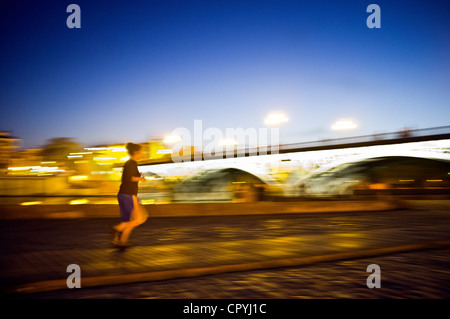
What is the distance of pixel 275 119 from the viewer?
28438 millimetres

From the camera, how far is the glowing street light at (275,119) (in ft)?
91.9

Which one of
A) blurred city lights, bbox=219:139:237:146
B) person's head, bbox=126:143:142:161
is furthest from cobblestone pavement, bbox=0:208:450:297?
blurred city lights, bbox=219:139:237:146

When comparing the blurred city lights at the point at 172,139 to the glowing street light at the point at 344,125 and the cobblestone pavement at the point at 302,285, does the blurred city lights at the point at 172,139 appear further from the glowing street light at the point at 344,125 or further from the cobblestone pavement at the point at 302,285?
the cobblestone pavement at the point at 302,285

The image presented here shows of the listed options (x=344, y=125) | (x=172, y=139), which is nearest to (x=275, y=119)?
(x=344, y=125)

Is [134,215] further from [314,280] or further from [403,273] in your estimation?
[403,273]

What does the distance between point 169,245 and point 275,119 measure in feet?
72.6

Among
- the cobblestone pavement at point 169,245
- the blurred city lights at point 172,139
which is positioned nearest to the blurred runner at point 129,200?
the cobblestone pavement at point 169,245

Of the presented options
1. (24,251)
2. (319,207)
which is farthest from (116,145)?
(24,251)

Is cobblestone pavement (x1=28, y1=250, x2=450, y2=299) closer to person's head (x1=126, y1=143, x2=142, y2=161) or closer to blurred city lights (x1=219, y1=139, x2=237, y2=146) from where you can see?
person's head (x1=126, y1=143, x2=142, y2=161)

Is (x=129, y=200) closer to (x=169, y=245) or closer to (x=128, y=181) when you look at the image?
(x=128, y=181)

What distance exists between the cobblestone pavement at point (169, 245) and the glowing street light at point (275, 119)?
18194mm

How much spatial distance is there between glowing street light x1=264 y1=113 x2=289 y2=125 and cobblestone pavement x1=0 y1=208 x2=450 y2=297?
1819 centimetres

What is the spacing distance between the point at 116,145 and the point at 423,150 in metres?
82.2

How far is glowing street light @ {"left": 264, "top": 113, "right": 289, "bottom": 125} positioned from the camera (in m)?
28.0
